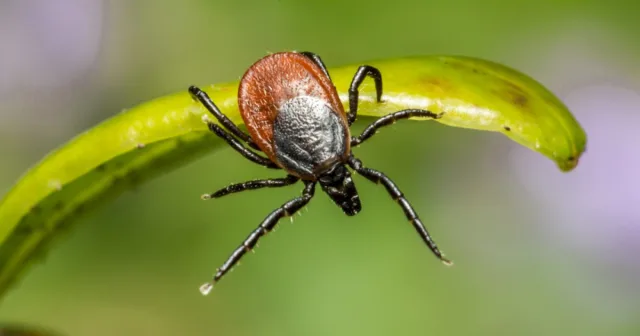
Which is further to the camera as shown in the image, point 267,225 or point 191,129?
point 267,225

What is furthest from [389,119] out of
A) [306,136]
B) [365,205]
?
[365,205]

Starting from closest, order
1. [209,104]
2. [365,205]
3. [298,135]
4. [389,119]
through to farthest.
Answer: [209,104]
[389,119]
[298,135]
[365,205]

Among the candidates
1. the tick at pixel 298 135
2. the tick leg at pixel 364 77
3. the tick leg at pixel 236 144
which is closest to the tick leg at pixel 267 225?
the tick at pixel 298 135

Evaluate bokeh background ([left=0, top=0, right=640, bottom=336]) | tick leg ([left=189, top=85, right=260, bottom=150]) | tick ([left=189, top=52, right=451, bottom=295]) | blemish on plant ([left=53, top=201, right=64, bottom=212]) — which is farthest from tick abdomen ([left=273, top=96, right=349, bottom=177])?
bokeh background ([left=0, top=0, right=640, bottom=336])

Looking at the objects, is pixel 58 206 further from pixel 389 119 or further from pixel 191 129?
pixel 389 119

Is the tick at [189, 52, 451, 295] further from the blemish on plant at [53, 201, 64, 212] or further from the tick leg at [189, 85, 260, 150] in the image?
the blemish on plant at [53, 201, 64, 212]

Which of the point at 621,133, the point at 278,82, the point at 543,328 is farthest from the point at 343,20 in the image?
the point at 278,82
